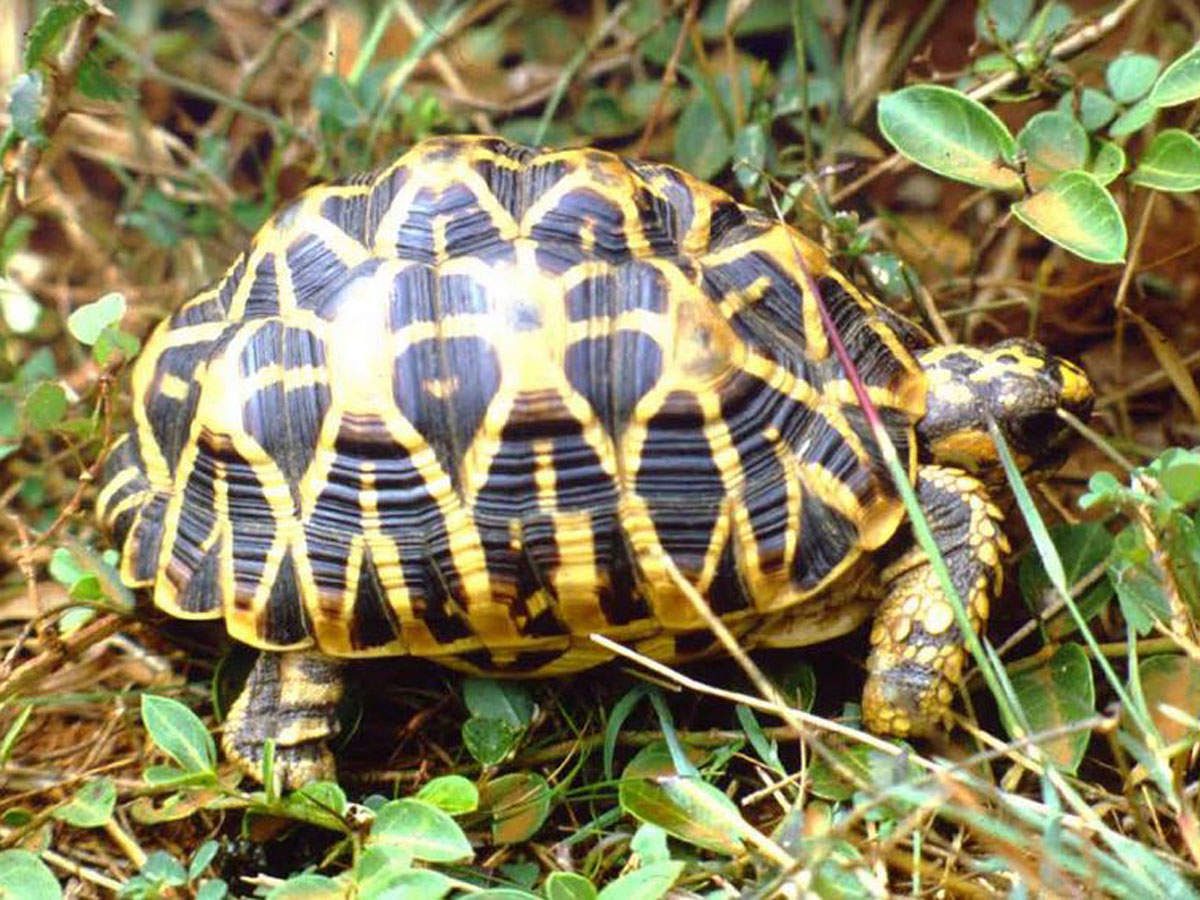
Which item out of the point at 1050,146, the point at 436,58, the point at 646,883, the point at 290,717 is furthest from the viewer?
the point at 436,58

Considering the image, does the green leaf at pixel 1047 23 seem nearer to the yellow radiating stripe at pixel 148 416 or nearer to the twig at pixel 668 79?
the twig at pixel 668 79

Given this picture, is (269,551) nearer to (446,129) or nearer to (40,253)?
(446,129)

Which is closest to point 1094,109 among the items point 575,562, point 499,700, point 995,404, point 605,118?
point 995,404

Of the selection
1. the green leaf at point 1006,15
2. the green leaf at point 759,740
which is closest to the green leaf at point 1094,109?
the green leaf at point 1006,15

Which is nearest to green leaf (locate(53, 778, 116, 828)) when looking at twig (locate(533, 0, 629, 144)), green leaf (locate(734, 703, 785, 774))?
green leaf (locate(734, 703, 785, 774))

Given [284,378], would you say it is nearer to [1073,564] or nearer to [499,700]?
[499,700]

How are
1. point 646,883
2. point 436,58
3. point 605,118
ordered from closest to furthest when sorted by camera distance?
point 646,883 → point 605,118 → point 436,58
